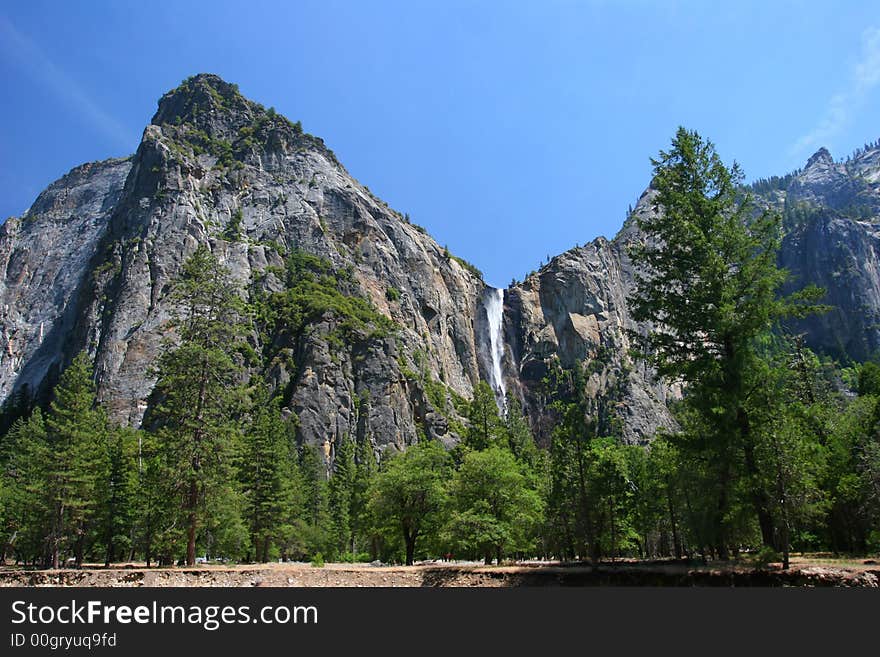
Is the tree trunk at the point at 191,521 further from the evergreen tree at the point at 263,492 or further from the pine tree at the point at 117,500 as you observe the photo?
the pine tree at the point at 117,500

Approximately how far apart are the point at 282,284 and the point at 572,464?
276 feet

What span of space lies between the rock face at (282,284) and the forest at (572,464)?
64.3ft

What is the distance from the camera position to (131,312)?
3504 inches

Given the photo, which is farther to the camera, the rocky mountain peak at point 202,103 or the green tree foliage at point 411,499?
the rocky mountain peak at point 202,103

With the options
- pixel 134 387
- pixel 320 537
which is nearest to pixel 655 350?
pixel 320 537

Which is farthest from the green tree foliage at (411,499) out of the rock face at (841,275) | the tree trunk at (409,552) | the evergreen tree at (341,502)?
the rock face at (841,275)

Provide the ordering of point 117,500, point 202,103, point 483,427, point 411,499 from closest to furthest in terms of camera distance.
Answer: point 411,499 < point 117,500 < point 483,427 < point 202,103

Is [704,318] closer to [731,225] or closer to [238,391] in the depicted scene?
[731,225]

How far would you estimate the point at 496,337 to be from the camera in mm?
138875

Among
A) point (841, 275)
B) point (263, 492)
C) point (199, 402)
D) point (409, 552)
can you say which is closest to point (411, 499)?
point (409, 552)

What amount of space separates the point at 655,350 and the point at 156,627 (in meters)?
15.2

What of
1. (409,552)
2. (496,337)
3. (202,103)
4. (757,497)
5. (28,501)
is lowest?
(409,552)

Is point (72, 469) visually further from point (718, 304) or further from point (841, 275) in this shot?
point (841, 275)

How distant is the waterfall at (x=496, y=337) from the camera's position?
128675 millimetres
